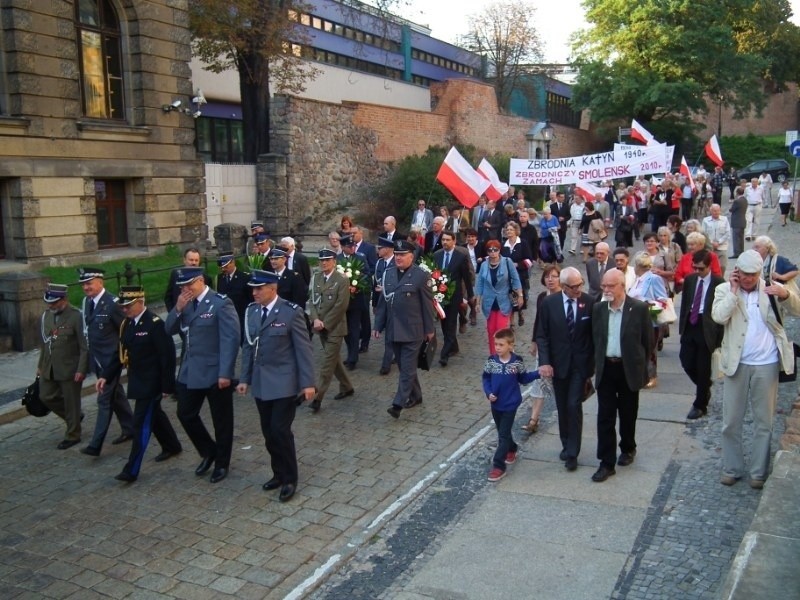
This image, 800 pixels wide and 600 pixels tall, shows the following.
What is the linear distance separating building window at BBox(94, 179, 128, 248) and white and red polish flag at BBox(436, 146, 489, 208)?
30.1ft

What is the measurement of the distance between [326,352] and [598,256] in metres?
3.51

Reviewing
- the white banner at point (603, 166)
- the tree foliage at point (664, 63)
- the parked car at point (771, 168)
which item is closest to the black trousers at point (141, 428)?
the white banner at point (603, 166)

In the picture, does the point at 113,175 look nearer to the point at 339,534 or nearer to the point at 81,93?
the point at 81,93

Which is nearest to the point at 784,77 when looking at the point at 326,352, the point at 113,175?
the point at 113,175

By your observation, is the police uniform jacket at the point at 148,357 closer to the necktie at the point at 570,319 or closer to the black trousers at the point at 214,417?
the black trousers at the point at 214,417

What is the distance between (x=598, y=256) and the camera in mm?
9914

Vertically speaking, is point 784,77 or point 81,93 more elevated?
point 784,77

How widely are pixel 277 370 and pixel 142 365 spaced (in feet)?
4.57

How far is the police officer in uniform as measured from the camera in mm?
7270

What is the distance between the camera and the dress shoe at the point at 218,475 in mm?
7281

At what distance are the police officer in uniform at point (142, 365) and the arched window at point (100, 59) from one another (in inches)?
544

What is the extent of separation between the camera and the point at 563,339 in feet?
23.8

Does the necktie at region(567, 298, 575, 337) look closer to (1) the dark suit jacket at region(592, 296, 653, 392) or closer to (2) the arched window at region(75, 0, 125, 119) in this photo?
(1) the dark suit jacket at region(592, 296, 653, 392)

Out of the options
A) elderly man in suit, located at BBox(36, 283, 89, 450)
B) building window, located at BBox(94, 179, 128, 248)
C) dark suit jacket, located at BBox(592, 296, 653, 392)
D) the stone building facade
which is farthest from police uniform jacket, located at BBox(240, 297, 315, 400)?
building window, located at BBox(94, 179, 128, 248)
